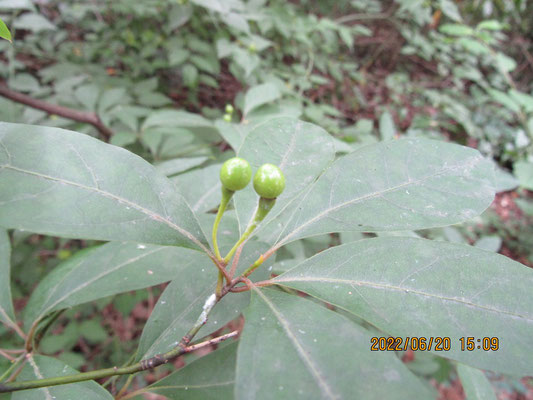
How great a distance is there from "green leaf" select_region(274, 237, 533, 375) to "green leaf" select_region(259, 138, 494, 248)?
4cm

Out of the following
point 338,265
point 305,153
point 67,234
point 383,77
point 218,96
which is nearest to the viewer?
point 67,234

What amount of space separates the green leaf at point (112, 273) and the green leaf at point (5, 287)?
0.11ft

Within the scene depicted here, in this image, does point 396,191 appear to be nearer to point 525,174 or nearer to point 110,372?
point 110,372

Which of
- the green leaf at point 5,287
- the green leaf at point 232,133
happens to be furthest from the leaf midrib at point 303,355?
the green leaf at point 232,133

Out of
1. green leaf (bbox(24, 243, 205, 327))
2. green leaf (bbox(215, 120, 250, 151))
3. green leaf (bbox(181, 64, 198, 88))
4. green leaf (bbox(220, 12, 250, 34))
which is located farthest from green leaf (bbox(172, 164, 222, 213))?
green leaf (bbox(181, 64, 198, 88))

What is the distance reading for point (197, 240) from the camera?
59 centimetres

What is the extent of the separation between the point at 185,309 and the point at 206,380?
140 mm

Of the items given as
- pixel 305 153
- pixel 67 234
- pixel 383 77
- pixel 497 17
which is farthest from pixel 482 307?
pixel 497 17

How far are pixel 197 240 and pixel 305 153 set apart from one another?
0.30m

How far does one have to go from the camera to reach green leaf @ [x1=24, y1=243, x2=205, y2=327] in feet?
2.48

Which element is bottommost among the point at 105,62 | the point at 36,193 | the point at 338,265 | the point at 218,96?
the point at 218,96

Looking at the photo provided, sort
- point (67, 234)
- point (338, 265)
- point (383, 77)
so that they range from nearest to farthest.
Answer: point (67, 234), point (338, 265), point (383, 77)

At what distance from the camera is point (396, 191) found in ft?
2.14

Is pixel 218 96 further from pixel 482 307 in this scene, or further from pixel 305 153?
pixel 482 307
